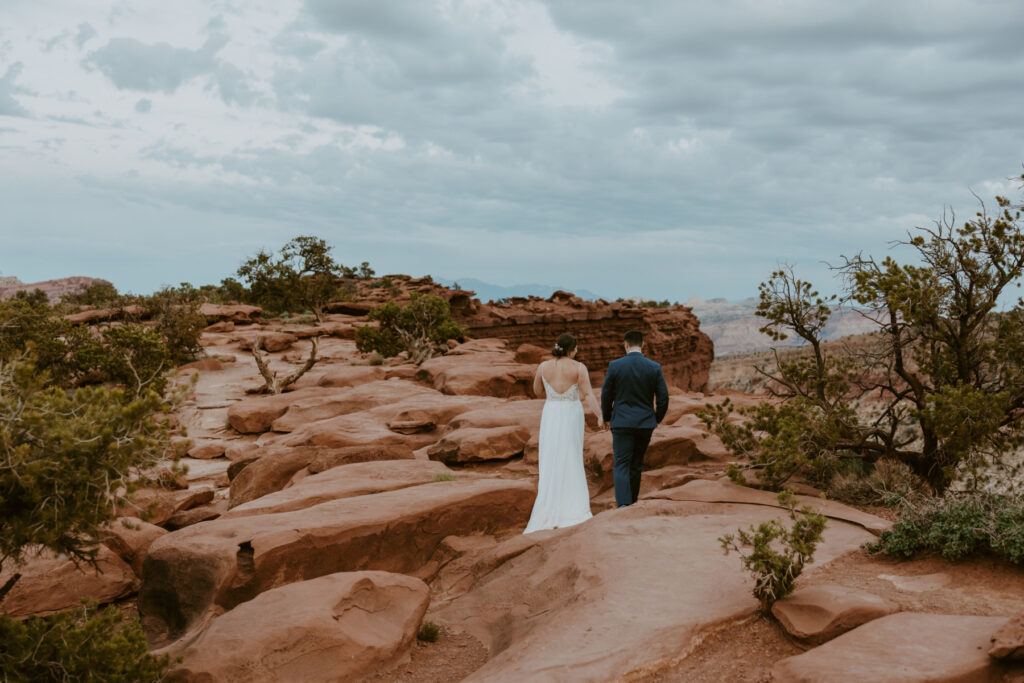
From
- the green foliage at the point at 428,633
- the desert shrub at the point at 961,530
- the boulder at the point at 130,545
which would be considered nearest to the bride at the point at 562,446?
the green foliage at the point at 428,633

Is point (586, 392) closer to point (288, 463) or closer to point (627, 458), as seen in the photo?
point (627, 458)

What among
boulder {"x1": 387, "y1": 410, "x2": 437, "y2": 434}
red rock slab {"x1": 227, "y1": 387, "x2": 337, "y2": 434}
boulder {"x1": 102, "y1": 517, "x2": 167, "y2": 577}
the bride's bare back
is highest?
the bride's bare back

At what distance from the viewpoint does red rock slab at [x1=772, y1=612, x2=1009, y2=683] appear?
13.8 ft

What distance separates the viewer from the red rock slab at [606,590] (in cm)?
536

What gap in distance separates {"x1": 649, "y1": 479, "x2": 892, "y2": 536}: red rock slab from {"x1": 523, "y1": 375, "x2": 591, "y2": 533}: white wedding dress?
1.32m

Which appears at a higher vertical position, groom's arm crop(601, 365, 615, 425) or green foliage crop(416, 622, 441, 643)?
groom's arm crop(601, 365, 615, 425)

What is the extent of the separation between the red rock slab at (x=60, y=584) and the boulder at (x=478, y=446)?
5119 mm

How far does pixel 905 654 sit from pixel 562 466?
6048mm

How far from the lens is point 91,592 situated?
9586mm

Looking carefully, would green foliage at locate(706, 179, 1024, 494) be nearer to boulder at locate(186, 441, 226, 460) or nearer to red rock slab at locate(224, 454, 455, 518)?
red rock slab at locate(224, 454, 455, 518)

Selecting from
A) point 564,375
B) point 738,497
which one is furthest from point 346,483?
point 738,497

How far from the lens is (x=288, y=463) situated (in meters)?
12.5

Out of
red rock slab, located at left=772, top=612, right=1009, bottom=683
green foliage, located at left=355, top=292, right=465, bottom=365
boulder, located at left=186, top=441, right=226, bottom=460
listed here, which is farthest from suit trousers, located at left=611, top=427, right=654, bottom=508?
green foliage, located at left=355, top=292, right=465, bottom=365

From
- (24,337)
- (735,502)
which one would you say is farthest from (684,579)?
(24,337)
